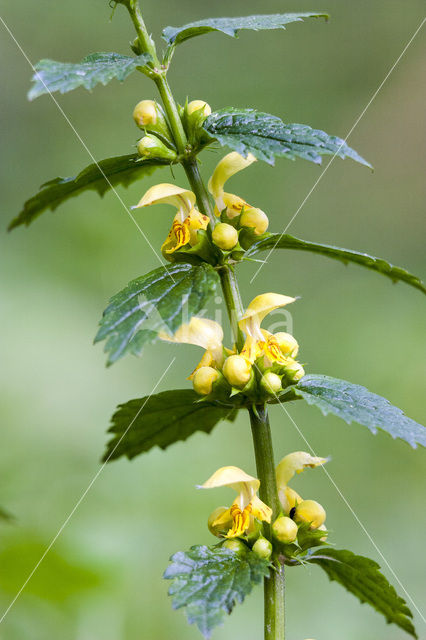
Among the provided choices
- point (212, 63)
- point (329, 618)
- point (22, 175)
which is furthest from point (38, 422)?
point (212, 63)

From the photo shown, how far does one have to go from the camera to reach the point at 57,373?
9.36 ft

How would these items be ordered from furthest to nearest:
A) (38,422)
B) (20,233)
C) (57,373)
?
(20,233), (57,373), (38,422)

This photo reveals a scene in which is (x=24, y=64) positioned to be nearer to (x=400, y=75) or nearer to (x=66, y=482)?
(x=400, y=75)

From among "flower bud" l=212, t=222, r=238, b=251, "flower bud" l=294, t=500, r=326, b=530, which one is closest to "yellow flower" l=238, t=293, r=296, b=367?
"flower bud" l=212, t=222, r=238, b=251

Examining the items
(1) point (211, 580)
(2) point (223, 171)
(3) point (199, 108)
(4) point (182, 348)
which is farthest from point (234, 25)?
(4) point (182, 348)

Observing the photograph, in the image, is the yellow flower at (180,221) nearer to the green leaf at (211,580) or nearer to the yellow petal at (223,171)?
the yellow petal at (223,171)

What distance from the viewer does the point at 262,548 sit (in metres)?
0.90

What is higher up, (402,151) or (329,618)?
(402,151)

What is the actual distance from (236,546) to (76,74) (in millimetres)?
627

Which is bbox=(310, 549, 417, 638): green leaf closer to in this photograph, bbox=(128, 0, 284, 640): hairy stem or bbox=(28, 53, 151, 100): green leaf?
bbox=(128, 0, 284, 640): hairy stem

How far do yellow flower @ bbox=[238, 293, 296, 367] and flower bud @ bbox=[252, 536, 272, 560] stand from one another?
24 centimetres

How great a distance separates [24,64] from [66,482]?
2.72 meters

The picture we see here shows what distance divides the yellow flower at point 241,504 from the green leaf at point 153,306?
0.83 feet

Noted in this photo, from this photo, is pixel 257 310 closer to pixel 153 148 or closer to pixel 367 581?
pixel 153 148
